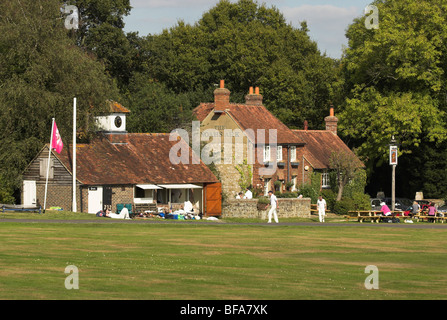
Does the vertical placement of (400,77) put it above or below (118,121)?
above

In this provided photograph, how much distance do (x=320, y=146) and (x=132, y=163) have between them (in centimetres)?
2274

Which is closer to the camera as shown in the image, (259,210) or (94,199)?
(94,199)

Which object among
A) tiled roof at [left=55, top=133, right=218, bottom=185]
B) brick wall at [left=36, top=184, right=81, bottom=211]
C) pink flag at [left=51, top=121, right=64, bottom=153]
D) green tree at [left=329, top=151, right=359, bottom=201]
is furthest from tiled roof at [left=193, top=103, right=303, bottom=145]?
pink flag at [left=51, top=121, right=64, bottom=153]

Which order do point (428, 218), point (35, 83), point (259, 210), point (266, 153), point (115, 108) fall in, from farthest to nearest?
point (266, 153) < point (115, 108) < point (259, 210) < point (35, 83) < point (428, 218)

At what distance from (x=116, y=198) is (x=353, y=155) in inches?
1065

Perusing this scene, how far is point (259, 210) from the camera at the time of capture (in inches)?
2314

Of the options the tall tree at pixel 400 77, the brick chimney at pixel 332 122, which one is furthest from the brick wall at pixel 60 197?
the brick chimney at pixel 332 122

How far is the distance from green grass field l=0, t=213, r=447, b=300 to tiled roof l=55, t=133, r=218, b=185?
18373 mm

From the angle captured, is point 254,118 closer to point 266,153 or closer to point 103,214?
point 266,153

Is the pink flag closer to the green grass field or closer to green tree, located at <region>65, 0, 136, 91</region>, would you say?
the green grass field

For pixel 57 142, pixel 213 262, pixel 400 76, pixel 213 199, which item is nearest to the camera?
pixel 213 262

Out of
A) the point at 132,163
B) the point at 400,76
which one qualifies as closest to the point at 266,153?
the point at 400,76

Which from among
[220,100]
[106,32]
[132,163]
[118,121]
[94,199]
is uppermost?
[106,32]

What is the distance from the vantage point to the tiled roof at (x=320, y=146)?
76312mm
